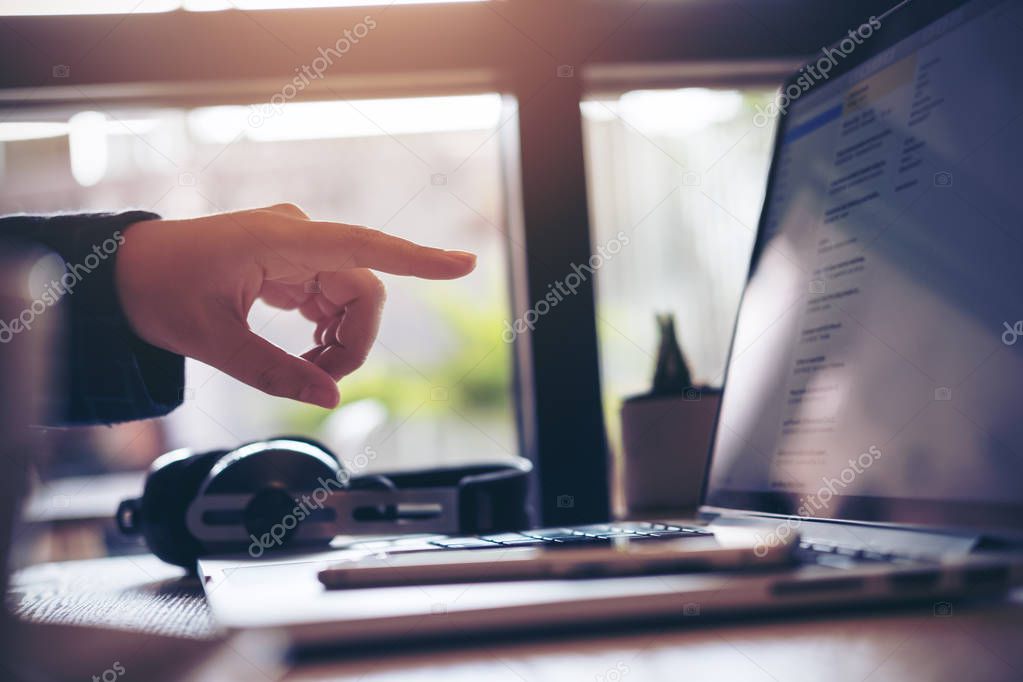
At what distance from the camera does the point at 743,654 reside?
0.37 meters

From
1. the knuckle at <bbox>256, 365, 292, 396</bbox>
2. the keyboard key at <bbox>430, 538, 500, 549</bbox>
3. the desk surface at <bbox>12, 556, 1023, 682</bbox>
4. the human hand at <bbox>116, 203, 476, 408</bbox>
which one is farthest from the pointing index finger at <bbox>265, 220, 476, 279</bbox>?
the desk surface at <bbox>12, 556, 1023, 682</bbox>

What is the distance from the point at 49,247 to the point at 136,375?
15cm

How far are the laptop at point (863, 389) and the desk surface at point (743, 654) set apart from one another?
0.01 meters

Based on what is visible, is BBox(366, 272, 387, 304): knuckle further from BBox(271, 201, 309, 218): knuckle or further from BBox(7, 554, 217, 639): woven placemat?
BBox(7, 554, 217, 639): woven placemat

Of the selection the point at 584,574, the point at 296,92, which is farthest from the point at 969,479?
the point at 296,92

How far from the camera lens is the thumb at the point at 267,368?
80 centimetres

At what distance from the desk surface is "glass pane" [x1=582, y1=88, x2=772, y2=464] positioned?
2.21 feet

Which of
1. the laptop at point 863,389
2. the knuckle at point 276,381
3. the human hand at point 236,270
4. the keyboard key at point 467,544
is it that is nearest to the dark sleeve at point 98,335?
the human hand at point 236,270

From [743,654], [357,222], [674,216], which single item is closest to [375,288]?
[743,654]

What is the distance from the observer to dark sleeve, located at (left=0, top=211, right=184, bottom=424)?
810 millimetres

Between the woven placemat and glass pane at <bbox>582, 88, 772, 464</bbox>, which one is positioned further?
glass pane at <bbox>582, 88, 772, 464</bbox>

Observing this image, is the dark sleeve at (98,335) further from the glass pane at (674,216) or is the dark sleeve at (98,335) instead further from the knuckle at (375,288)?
the glass pane at (674,216)

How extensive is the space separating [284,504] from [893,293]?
0.60 metres

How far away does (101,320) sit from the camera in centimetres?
82
